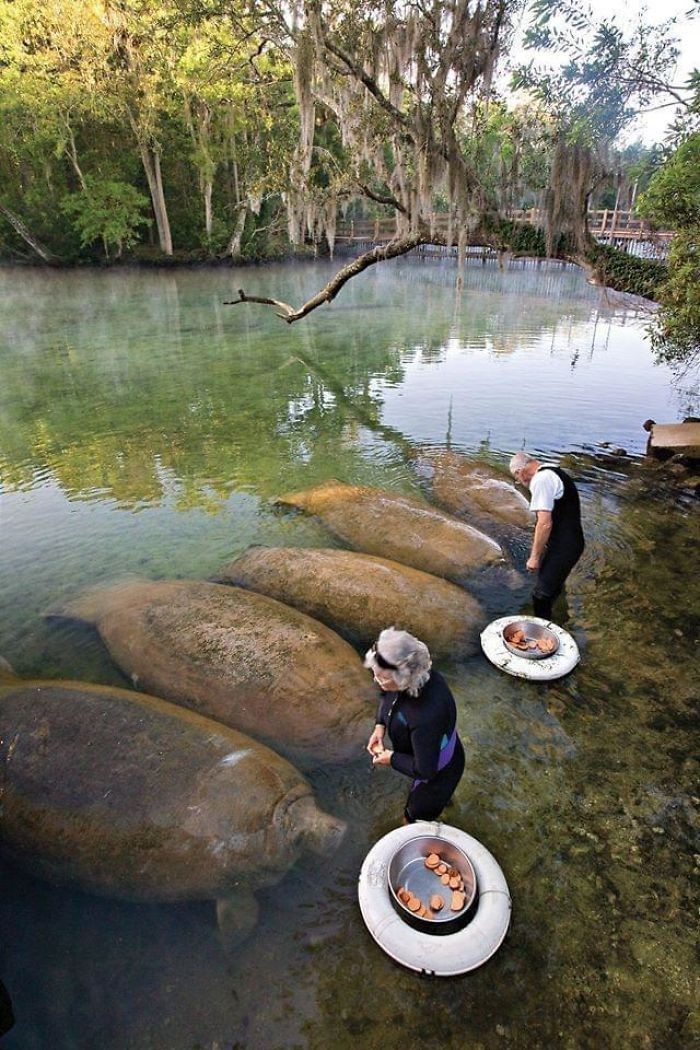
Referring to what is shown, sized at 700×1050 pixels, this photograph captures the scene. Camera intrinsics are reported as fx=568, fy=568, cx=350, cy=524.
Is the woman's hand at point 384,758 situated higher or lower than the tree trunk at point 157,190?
lower

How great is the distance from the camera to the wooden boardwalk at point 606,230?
11297 millimetres

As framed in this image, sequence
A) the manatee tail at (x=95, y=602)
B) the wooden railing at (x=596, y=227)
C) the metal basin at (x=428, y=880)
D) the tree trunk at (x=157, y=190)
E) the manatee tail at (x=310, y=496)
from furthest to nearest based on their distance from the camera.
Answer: the tree trunk at (x=157, y=190) < the wooden railing at (x=596, y=227) < the manatee tail at (x=310, y=496) < the manatee tail at (x=95, y=602) < the metal basin at (x=428, y=880)

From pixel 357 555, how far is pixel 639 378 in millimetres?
12896

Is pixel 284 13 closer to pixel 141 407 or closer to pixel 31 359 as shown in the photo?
pixel 141 407

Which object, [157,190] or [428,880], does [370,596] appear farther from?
[157,190]

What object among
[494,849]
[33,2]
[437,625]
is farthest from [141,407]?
[33,2]

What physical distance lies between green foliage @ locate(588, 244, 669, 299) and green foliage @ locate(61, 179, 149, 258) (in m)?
38.5

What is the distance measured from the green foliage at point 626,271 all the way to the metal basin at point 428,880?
32.8 feet

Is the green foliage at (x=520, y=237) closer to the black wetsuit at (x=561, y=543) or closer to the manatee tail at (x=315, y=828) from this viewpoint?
the black wetsuit at (x=561, y=543)

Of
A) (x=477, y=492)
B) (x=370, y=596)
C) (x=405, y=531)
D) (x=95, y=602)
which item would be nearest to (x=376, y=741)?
(x=370, y=596)

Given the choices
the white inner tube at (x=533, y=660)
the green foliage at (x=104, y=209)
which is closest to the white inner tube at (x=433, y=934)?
the white inner tube at (x=533, y=660)

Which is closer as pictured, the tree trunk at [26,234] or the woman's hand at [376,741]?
the woman's hand at [376,741]

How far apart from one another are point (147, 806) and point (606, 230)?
4038 centimetres

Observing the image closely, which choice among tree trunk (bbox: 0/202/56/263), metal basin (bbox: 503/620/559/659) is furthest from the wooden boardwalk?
tree trunk (bbox: 0/202/56/263)
